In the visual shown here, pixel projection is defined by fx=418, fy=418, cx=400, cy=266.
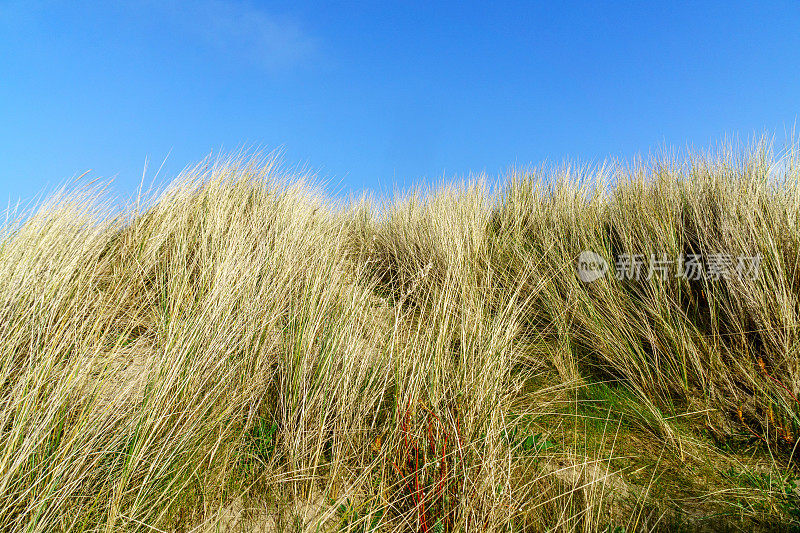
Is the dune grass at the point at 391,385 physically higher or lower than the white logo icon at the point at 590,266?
lower

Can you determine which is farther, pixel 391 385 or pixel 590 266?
pixel 590 266

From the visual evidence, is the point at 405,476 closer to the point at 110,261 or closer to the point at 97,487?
the point at 97,487

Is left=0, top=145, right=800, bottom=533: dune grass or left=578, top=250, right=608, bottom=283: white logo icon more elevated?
left=578, top=250, right=608, bottom=283: white logo icon

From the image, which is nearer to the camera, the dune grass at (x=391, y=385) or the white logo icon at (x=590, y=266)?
the dune grass at (x=391, y=385)

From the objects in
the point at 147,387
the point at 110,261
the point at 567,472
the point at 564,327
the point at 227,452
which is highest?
the point at 110,261

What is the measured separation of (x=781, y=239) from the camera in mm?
2576

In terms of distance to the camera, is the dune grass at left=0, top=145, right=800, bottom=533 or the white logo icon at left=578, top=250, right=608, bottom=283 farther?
the white logo icon at left=578, top=250, right=608, bottom=283

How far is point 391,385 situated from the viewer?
203 centimetres

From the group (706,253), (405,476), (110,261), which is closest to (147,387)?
(405,476)

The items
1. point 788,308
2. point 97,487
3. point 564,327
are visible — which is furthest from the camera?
point 564,327

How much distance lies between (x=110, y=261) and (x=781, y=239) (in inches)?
171

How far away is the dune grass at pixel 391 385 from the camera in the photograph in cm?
151

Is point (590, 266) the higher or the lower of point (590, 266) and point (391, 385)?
the higher

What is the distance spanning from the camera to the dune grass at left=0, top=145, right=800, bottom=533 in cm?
151
